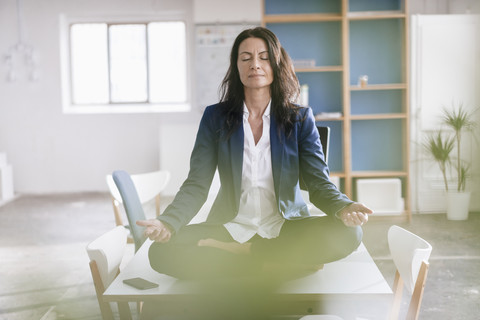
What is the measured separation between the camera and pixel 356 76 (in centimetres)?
567

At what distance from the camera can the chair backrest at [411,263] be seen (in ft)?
5.96

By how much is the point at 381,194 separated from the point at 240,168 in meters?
3.50

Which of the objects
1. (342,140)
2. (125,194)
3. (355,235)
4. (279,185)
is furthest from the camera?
(342,140)

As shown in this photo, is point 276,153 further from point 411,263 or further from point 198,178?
point 411,263

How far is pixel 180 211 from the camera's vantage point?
228cm

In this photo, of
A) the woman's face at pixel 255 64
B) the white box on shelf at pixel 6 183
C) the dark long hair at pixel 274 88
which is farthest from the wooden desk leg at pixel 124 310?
the white box on shelf at pixel 6 183

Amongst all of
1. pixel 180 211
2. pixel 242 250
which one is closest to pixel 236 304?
pixel 242 250

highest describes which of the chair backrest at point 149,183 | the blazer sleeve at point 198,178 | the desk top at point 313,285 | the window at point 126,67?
the window at point 126,67

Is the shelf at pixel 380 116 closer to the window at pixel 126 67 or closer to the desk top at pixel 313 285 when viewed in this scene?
the window at pixel 126 67

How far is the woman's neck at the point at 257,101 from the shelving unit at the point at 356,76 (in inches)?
113

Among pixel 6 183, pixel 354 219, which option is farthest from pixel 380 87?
pixel 6 183

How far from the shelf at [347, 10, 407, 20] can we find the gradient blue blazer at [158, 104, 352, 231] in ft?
10.2

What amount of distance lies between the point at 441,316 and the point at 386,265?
0.96m

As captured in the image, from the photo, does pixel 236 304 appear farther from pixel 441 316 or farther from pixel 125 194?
pixel 441 316
